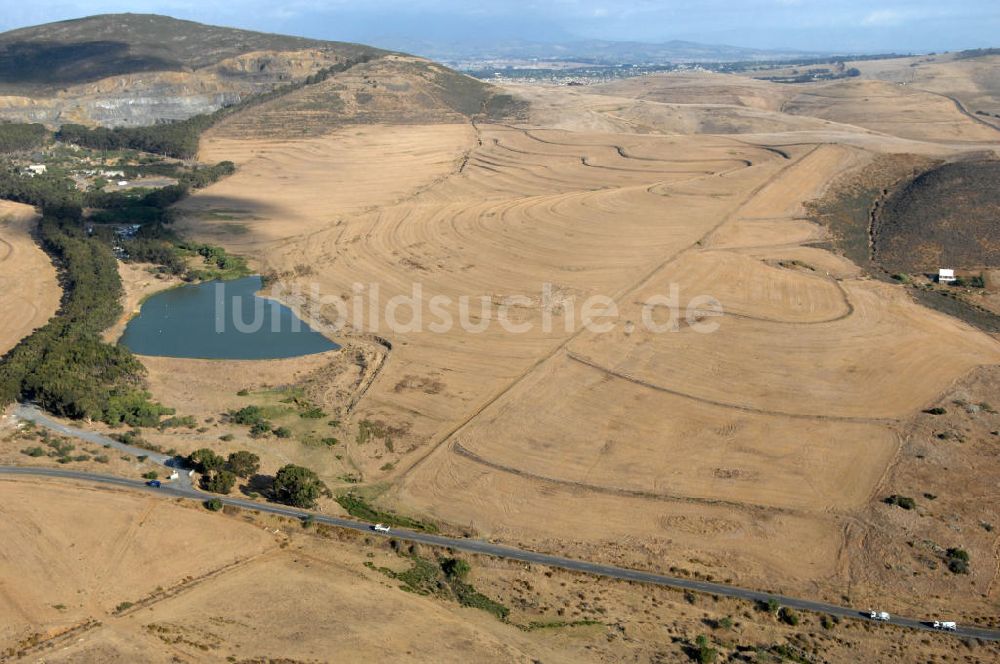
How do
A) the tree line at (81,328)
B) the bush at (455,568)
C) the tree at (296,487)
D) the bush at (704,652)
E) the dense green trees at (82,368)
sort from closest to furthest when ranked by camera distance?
1. the bush at (704,652)
2. the bush at (455,568)
3. the tree at (296,487)
4. the dense green trees at (82,368)
5. the tree line at (81,328)

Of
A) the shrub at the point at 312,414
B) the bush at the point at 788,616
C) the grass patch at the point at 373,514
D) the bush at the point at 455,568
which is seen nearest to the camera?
the bush at the point at 788,616

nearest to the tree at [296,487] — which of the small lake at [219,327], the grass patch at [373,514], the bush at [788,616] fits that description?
the grass patch at [373,514]

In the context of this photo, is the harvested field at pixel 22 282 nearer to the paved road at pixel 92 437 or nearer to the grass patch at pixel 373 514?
the paved road at pixel 92 437

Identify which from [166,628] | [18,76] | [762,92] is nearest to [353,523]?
[166,628]

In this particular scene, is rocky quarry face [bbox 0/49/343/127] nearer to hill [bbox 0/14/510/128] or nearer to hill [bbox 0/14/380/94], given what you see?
hill [bbox 0/14/510/128]

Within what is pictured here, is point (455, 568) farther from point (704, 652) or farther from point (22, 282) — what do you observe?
point (22, 282)

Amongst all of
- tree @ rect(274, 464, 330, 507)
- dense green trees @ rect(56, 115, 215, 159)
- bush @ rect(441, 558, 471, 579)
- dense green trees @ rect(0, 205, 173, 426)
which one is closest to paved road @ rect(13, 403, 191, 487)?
dense green trees @ rect(0, 205, 173, 426)

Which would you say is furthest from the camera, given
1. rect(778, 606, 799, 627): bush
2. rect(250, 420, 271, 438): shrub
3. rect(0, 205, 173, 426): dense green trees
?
rect(0, 205, 173, 426): dense green trees
